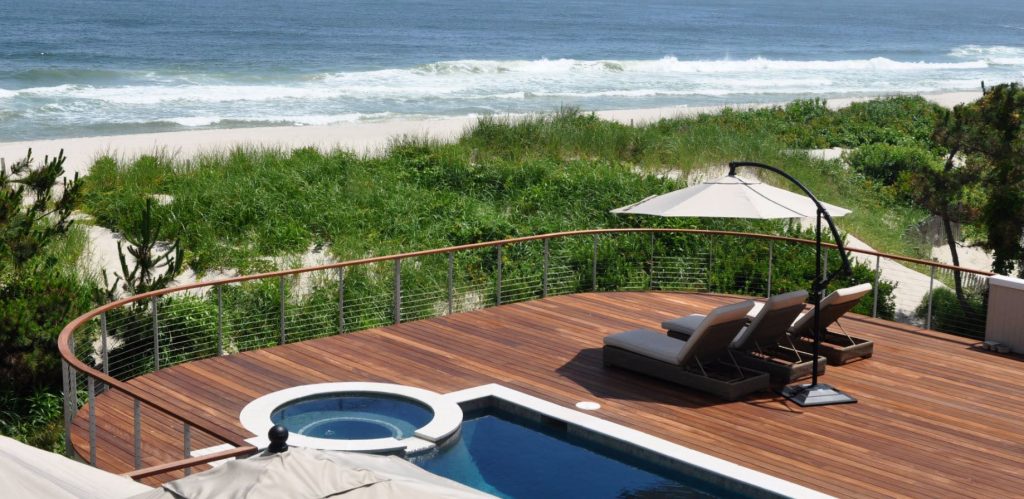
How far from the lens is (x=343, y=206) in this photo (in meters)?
19.2

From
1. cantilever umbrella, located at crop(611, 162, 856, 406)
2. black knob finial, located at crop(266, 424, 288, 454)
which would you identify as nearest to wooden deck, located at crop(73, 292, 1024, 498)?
cantilever umbrella, located at crop(611, 162, 856, 406)

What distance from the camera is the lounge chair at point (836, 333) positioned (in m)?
11.1

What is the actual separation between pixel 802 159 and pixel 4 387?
1997 cm

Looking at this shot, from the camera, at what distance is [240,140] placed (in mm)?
30812

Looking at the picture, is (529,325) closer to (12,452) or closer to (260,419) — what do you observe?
(260,419)

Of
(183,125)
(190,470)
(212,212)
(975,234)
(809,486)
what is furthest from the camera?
(183,125)

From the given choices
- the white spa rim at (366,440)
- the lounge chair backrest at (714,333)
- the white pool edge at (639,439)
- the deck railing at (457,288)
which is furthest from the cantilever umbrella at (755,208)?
the white spa rim at (366,440)

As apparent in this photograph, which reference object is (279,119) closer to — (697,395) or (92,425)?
(697,395)

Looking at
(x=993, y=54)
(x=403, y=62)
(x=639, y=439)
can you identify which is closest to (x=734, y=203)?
(x=639, y=439)

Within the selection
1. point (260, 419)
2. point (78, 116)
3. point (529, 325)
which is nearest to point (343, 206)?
point (529, 325)

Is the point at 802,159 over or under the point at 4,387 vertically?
over

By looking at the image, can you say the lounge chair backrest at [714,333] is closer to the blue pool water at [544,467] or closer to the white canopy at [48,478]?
the blue pool water at [544,467]

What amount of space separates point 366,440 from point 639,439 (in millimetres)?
2261

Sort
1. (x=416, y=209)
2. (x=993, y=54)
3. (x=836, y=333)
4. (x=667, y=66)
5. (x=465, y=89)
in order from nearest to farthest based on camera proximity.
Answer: (x=836, y=333) → (x=416, y=209) → (x=465, y=89) → (x=667, y=66) → (x=993, y=54)
